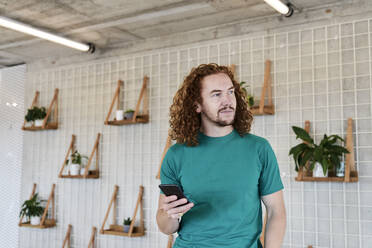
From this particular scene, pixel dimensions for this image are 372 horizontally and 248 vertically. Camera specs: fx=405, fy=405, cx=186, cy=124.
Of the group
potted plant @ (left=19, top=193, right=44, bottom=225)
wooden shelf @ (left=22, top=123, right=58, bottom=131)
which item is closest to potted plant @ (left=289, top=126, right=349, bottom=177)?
wooden shelf @ (left=22, top=123, right=58, bottom=131)

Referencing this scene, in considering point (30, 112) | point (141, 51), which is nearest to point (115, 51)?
point (141, 51)

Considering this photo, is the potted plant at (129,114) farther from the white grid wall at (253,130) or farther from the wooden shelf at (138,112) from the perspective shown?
the white grid wall at (253,130)

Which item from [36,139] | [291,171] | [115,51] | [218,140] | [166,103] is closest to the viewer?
[218,140]

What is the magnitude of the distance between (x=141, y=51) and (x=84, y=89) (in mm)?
1001

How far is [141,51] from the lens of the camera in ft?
16.3

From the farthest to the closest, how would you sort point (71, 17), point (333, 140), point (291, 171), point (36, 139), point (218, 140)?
1. point (36, 139)
2. point (71, 17)
3. point (291, 171)
4. point (333, 140)
5. point (218, 140)

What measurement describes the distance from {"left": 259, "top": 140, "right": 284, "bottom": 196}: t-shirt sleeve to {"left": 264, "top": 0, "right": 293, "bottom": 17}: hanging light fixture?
208 centimetres

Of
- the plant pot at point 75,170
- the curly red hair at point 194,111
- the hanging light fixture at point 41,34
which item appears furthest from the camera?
the plant pot at point 75,170

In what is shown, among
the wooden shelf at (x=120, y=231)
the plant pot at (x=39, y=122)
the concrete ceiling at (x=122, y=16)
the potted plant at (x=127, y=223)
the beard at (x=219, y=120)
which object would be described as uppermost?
the concrete ceiling at (x=122, y=16)

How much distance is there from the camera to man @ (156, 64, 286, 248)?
1.64 meters

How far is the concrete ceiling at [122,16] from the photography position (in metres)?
3.85

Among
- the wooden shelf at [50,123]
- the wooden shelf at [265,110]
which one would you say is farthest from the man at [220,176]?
the wooden shelf at [50,123]

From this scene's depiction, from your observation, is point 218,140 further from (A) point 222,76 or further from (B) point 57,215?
(B) point 57,215

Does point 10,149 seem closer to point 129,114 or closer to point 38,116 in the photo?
point 38,116
